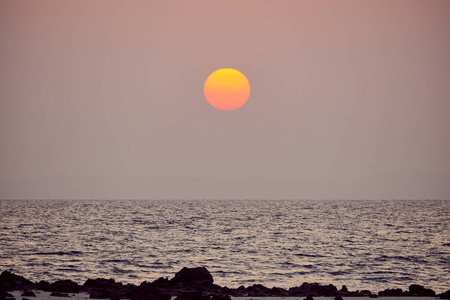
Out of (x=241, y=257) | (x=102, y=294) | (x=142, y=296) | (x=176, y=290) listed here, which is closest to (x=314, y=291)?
(x=176, y=290)

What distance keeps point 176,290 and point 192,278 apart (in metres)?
2.51

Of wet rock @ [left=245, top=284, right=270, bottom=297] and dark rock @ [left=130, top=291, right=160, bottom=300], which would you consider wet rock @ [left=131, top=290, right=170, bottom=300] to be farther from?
wet rock @ [left=245, top=284, right=270, bottom=297]

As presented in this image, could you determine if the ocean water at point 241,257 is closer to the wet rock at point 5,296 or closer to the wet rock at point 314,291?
the wet rock at point 314,291

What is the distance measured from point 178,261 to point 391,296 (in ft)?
68.4

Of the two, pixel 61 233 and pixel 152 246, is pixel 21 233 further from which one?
pixel 152 246

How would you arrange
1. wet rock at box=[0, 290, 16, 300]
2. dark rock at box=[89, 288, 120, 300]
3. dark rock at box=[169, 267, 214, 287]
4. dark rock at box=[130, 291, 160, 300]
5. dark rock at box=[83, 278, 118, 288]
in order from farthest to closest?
dark rock at box=[169, 267, 214, 287]
dark rock at box=[83, 278, 118, 288]
dark rock at box=[89, 288, 120, 300]
dark rock at box=[130, 291, 160, 300]
wet rock at box=[0, 290, 16, 300]

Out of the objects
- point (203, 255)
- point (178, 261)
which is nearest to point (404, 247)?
point (203, 255)

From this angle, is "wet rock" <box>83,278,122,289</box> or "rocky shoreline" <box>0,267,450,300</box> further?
"wet rock" <box>83,278,122,289</box>

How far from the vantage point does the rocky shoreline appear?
21.3m

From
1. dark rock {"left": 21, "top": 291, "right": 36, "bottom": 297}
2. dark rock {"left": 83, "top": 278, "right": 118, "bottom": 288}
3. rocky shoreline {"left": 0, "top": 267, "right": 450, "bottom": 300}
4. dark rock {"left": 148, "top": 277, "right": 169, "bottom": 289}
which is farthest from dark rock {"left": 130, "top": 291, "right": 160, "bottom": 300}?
dark rock {"left": 148, "top": 277, "right": 169, "bottom": 289}

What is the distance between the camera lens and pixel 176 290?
23734 mm

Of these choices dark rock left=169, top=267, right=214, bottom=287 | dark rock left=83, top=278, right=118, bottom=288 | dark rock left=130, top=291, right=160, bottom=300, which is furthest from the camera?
dark rock left=169, top=267, right=214, bottom=287

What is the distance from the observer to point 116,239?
60500 millimetres

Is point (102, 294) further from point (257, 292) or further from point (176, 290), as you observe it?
point (257, 292)
